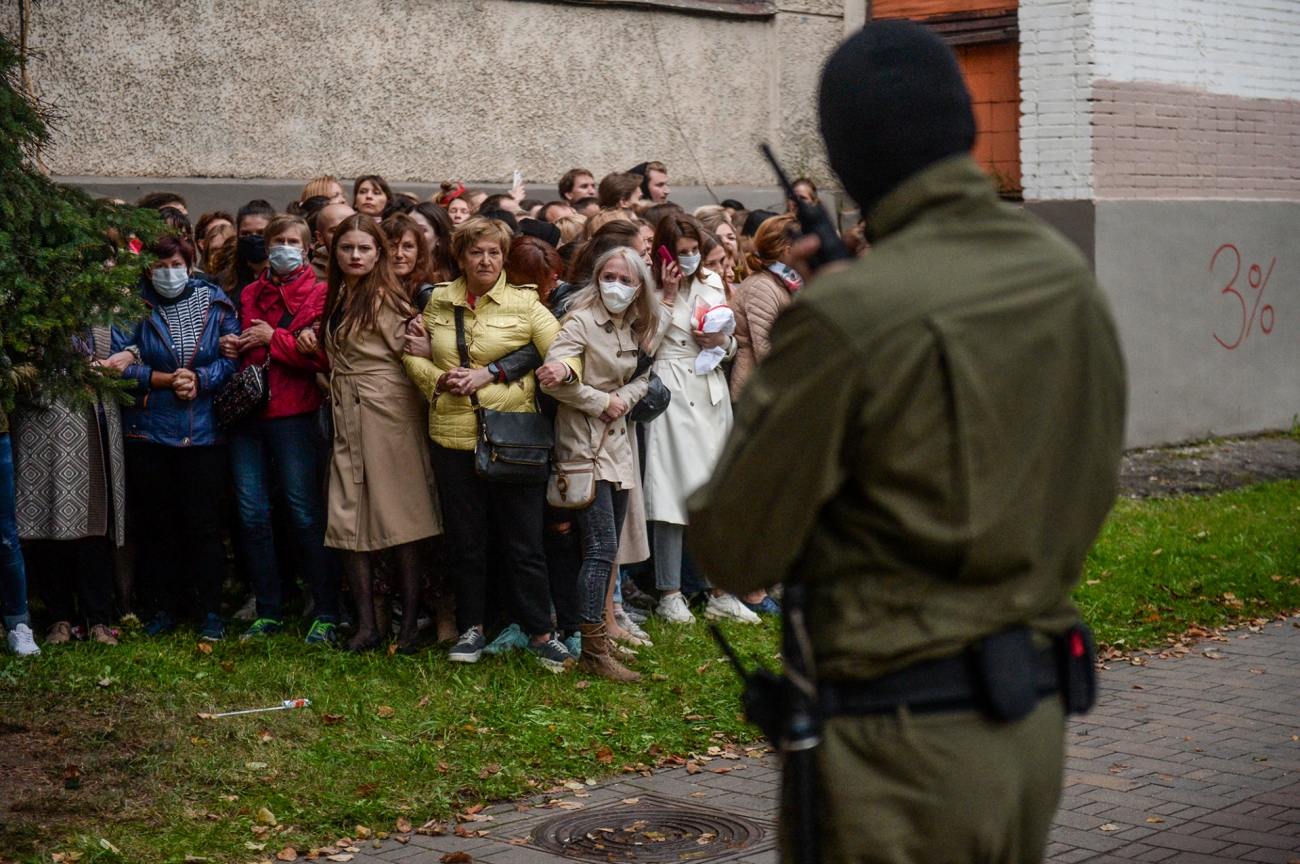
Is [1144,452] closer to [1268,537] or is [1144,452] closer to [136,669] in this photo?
[1268,537]

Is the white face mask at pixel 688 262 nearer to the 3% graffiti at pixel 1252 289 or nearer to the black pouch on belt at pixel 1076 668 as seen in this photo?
the black pouch on belt at pixel 1076 668

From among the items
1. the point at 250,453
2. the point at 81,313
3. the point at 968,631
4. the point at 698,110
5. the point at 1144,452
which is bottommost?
the point at 1144,452

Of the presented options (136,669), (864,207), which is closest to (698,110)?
(136,669)

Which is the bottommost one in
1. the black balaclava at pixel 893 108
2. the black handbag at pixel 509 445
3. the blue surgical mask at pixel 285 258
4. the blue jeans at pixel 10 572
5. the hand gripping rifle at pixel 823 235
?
the blue jeans at pixel 10 572

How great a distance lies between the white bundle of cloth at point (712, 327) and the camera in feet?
26.3

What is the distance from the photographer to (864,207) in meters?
2.40

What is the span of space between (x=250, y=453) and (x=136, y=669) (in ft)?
4.33

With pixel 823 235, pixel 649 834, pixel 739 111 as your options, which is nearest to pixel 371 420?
pixel 649 834

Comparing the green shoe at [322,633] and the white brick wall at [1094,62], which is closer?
the green shoe at [322,633]

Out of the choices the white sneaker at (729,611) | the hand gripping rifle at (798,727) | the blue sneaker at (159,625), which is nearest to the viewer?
the hand gripping rifle at (798,727)

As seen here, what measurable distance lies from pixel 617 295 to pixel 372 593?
1.93 m

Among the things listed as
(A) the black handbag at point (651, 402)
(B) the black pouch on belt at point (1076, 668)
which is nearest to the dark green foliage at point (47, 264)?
(A) the black handbag at point (651, 402)

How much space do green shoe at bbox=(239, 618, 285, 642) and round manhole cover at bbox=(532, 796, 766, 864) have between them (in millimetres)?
2821

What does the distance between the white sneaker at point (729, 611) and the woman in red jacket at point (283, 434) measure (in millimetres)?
2031
